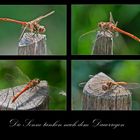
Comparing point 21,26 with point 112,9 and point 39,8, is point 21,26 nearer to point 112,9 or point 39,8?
point 39,8

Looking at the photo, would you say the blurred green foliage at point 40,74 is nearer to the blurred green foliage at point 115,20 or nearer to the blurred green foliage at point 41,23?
the blurred green foliage at point 41,23

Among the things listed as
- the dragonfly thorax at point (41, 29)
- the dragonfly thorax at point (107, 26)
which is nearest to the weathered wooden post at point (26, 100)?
the dragonfly thorax at point (41, 29)

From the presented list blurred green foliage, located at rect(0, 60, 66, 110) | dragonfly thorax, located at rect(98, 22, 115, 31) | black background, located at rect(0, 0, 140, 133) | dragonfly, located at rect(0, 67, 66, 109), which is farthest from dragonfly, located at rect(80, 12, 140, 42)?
dragonfly, located at rect(0, 67, 66, 109)

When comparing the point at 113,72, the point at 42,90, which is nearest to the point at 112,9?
the point at 113,72

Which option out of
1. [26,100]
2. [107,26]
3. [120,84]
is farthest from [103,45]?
[26,100]

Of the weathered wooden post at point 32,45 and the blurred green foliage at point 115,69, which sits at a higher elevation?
the weathered wooden post at point 32,45
